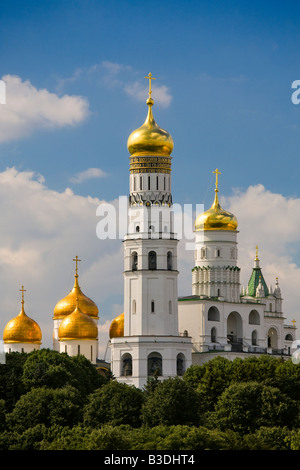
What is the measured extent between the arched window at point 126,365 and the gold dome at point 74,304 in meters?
7.16

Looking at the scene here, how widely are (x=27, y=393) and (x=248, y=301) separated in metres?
26.4

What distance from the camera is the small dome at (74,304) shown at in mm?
79375

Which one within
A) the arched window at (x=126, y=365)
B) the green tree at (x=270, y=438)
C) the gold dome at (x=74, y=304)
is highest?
the gold dome at (x=74, y=304)

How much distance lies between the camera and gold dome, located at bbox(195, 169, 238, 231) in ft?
264

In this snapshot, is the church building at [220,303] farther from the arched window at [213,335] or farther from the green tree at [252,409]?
the green tree at [252,409]

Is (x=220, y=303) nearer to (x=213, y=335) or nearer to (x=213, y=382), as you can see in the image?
(x=213, y=335)

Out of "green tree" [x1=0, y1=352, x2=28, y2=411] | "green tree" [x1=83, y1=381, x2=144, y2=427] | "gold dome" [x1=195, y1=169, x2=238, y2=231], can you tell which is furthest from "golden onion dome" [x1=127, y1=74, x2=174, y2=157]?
"green tree" [x1=83, y1=381, x2=144, y2=427]

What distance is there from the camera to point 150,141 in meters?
73.6

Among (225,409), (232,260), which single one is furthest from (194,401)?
(232,260)

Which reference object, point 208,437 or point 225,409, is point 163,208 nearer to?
point 225,409

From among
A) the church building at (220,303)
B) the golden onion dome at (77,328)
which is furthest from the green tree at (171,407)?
the church building at (220,303)

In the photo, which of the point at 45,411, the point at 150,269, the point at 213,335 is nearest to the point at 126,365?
the point at 150,269

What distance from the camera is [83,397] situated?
6144 centimetres

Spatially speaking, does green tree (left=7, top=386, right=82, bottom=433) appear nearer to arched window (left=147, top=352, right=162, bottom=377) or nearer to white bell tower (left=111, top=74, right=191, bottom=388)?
arched window (left=147, top=352, right=162, bottom=377)
